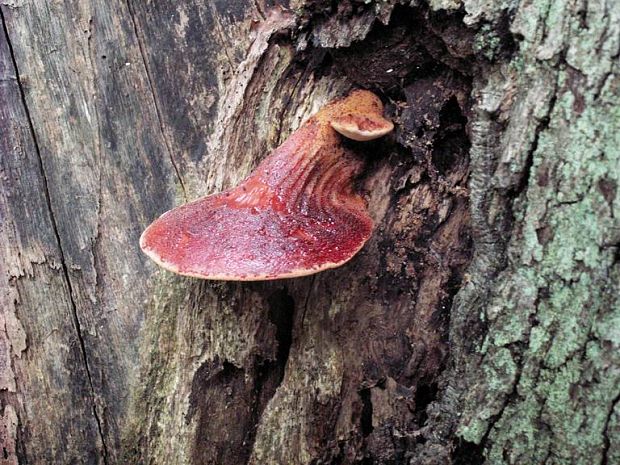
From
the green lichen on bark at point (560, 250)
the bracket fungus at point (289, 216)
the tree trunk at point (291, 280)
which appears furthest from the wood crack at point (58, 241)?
the green lichen on bark at point (560, 250)

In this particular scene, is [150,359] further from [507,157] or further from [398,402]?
[507,157]

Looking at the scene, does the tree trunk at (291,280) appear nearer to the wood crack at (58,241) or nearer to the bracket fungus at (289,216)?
the wood crack at (58,241)

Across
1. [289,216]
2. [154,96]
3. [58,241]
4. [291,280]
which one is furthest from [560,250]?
[58,241]

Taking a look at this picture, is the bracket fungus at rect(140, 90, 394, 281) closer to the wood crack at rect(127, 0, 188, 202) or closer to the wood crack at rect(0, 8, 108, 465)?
the wood crack at rect(127, 0, 188, 202)

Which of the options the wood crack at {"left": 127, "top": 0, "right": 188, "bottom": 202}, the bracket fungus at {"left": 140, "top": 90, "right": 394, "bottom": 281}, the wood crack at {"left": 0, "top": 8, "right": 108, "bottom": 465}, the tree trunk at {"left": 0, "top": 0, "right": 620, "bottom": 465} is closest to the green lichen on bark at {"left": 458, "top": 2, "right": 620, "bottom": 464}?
the tree trunk at {"left": 0, "top": 0, "right": 620, "bottom": 465}

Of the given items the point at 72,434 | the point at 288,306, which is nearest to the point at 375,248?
the point at 288,306

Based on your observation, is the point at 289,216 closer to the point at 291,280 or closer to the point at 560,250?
the point at 291,280

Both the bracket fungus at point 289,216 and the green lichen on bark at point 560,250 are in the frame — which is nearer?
the green lichen on bark at point 560,250

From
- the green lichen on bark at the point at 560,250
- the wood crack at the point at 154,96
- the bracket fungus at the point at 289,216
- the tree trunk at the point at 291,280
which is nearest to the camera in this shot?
the green lichen on bark at the point at 560,250
